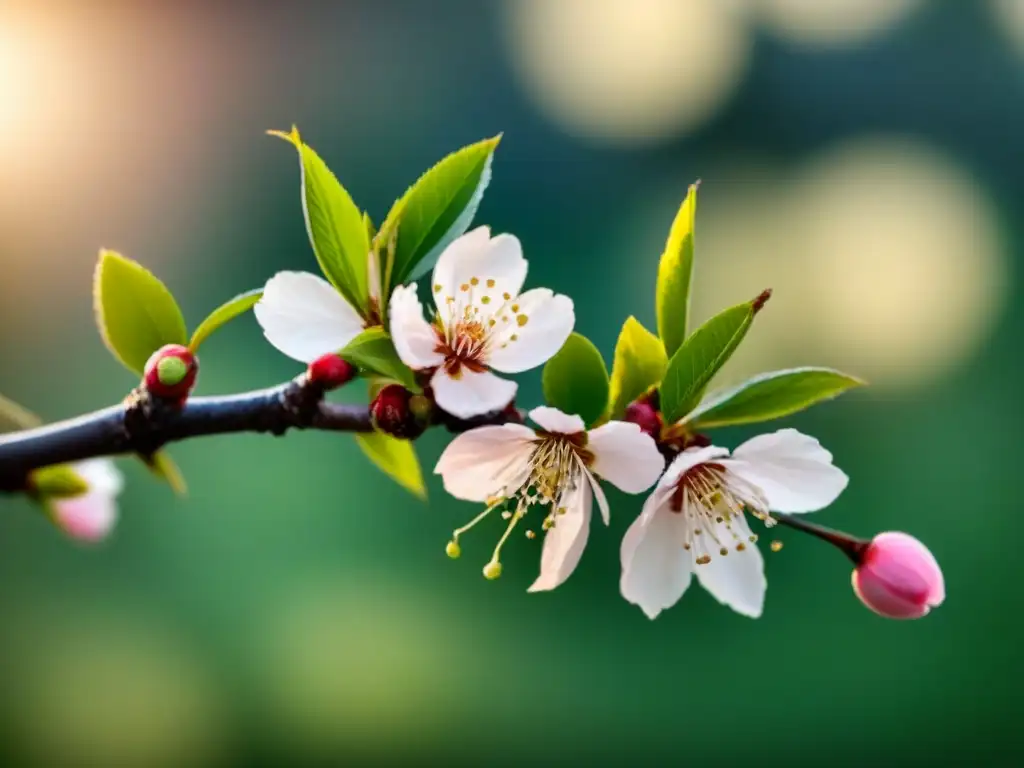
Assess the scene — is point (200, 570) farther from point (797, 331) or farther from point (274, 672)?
point (797, 331)

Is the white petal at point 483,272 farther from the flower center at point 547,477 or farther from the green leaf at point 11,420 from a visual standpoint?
the green leaf at point 11,420

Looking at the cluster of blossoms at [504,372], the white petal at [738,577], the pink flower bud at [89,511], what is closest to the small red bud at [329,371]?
the cluster of blossoms at [504,372]

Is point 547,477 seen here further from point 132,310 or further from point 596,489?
point 132,310

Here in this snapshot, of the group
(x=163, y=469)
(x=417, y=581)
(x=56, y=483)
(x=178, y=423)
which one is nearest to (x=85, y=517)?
(x=56, y=483)

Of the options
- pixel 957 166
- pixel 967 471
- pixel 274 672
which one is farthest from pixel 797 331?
pixel 274 672

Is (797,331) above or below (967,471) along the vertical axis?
above
